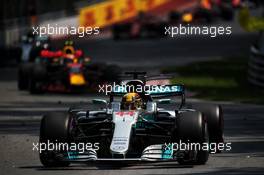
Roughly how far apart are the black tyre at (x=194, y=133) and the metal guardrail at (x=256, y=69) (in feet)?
56.2

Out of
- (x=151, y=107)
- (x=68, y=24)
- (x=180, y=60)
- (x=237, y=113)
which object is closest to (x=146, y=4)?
(x=68, y=24)

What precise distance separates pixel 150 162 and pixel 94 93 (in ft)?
54.0

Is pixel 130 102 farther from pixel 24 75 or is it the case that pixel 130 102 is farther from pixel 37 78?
pixel 24 75

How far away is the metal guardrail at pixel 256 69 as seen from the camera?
Answer: 33.5 m

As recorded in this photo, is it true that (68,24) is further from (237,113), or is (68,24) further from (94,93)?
(237,113)

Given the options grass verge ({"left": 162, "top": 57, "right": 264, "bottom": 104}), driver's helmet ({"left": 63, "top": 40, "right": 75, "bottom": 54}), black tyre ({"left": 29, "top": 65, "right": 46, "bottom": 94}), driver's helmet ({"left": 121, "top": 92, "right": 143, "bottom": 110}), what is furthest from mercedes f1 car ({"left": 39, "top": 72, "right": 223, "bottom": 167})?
driver's helmet ({"left": 63, "top": 40, "right": 75, "bottom": 54})

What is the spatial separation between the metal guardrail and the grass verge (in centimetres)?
23

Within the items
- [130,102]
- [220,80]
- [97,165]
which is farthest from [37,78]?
[97,165]

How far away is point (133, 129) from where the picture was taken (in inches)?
653

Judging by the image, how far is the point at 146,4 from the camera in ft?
246

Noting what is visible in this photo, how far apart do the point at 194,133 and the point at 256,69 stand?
18120mm

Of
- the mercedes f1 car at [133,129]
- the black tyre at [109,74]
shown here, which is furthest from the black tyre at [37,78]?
the mercedes f1 car at [133,129]

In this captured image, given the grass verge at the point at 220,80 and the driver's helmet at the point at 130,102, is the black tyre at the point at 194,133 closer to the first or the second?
the driver's helmet at the point at 130,102

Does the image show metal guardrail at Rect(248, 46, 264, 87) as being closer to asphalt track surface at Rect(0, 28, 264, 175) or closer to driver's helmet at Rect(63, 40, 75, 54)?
asphalt track surface at Rect(0, 28, 264, 175)
